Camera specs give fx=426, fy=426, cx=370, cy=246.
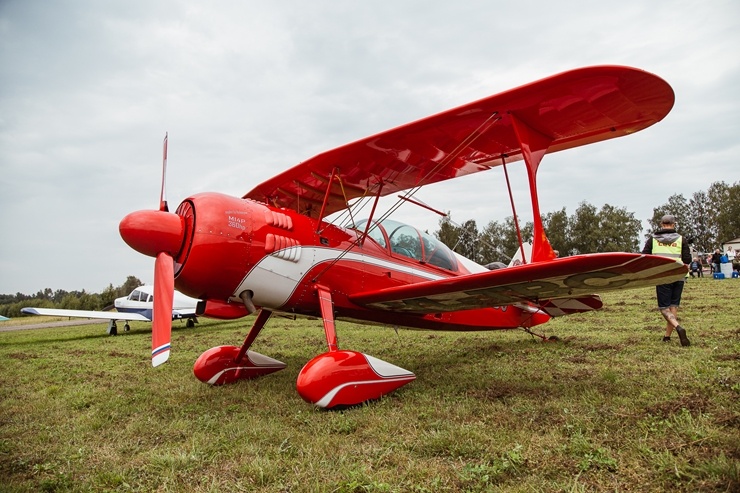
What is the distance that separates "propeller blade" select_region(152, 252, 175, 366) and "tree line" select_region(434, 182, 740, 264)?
54.8 meters

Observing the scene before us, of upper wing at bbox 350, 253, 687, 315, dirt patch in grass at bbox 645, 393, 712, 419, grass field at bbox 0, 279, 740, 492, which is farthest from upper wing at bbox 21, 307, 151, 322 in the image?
dirt patch in grass at bbox 645, 393, 712, 419

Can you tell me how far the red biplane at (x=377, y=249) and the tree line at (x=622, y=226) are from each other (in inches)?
2074

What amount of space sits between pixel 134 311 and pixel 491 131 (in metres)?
17.2

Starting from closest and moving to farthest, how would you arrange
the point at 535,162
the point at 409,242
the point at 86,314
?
the point at 535,162, the point at 409,242, the point at 86,314

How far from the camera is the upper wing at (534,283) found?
3699 mm

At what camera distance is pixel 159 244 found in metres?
4.29

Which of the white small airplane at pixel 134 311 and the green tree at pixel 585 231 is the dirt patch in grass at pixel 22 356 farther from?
the green tree at pixel 585 231

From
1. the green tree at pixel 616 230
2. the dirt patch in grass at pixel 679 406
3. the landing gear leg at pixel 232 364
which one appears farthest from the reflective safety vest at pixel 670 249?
the green tree at pixel 616 230

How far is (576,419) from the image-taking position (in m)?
3.12

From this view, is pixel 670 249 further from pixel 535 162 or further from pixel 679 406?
pixel 679 406

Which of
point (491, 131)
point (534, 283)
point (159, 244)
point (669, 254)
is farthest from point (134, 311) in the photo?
point (669, 254)

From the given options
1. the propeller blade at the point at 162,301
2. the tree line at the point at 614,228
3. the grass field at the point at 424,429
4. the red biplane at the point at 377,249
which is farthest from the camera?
the tree line at the point at 614,228

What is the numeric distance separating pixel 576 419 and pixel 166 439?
10.4 feet

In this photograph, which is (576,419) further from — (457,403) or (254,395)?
(254,395)
